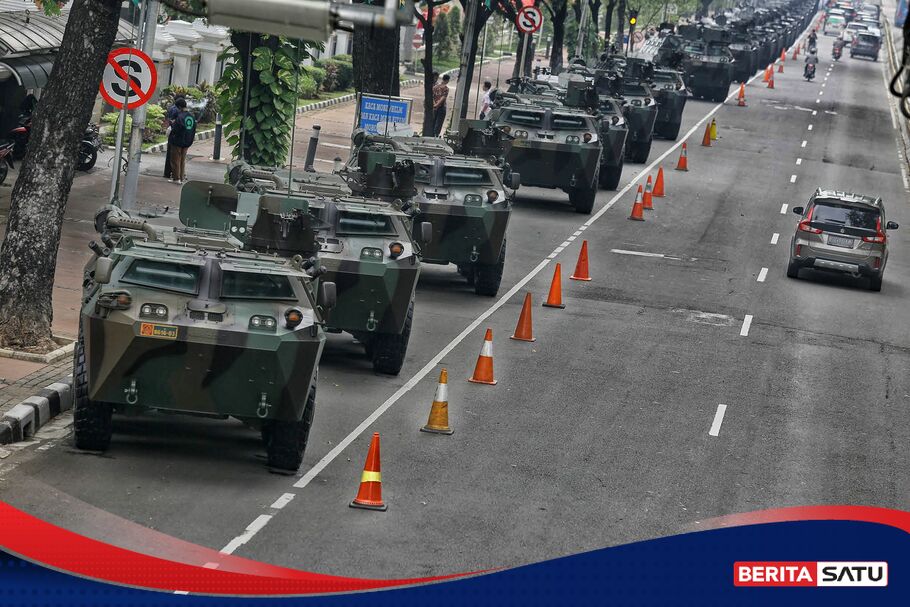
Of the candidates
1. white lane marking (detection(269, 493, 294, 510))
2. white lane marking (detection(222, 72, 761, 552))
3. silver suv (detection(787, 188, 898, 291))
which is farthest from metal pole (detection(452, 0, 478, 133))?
white lane marking (detection(269, 493, 294, 510))

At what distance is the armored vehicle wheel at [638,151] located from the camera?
144ft

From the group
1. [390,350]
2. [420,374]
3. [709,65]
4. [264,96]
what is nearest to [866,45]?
[709,65]

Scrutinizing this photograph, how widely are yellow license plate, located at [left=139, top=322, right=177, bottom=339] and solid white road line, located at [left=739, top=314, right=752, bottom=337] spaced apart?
11.8 metres

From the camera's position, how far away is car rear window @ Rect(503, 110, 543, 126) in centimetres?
3300

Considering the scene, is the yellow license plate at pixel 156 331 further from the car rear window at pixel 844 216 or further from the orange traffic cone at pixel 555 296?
the car rear window at pixel 844 216

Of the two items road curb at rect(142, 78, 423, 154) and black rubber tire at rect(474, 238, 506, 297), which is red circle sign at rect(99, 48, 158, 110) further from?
road curb at rect(142, 78, 423, 154)

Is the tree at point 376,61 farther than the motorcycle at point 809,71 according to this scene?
No

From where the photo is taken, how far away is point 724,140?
52.0 metres

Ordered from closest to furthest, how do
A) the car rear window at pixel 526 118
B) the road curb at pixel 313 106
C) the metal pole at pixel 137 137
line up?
the metal pole at pixel 137 137
the car rear window at pixel 526 118
the road curb at pixel 313 106

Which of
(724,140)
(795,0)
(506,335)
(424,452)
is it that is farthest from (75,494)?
(795,0)

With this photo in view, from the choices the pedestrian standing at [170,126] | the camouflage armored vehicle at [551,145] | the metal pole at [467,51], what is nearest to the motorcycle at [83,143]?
the pedestrian standing at [170,126]

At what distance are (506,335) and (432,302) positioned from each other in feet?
7.39

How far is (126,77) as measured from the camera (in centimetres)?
1977

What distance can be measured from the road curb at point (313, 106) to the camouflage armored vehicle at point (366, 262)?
17.7m
